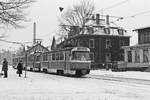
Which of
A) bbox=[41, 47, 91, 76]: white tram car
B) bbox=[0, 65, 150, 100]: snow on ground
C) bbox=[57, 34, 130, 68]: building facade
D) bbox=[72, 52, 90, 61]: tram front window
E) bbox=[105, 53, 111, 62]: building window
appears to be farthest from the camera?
bbox=[105, 53, 111, 62]: building window

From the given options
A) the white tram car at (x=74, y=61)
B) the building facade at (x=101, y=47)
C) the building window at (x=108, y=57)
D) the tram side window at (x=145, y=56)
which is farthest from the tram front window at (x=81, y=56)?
the building window at (x=108, y=57)

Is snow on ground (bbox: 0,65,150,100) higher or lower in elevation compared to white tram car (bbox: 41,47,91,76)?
lower

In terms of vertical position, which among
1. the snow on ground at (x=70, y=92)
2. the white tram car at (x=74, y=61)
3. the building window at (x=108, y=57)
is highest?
the building window at (x=108, y=57)

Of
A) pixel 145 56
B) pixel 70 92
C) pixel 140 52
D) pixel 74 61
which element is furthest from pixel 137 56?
pixel 70 92

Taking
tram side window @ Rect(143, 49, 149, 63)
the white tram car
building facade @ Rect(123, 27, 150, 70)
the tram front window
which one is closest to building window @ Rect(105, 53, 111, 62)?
building facade @ Rect(123, 27, 150, 70)

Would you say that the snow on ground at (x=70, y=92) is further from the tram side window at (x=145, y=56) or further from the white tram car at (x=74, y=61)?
the tram side window at (x=145, y=56)

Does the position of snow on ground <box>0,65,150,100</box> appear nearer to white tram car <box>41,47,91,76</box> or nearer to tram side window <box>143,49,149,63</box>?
white tram car <box>41,47,91,76</box>

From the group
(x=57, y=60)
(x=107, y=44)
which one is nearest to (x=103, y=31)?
(x=107, y=44)

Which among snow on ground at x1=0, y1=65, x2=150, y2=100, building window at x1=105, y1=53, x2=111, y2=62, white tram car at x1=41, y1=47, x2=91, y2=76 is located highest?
building window at x1=105, y1=53, x2=111, y2=62

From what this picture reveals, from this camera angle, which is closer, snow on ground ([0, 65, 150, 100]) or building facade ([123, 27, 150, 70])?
snow on ground ([0, 65, 150, 100])

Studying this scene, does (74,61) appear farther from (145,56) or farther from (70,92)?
(145,56)

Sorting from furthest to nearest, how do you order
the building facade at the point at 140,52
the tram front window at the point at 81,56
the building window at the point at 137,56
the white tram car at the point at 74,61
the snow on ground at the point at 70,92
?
the building window at the point at 137,56
the building facade at the point at 140,52
the tram front window at the point at 81,56
the white tram car at the point at 74,61
the snow on ground at the point at 70,92

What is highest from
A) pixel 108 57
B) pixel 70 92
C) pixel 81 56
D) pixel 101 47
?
pixel 101 47

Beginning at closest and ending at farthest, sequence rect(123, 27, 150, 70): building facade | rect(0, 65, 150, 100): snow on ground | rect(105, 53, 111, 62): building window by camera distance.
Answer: rect(0, 65, 150, 100): snow on ground → rect(123, 27, 150, 70): building facade → rect(105, 53, 111, 62): building window
